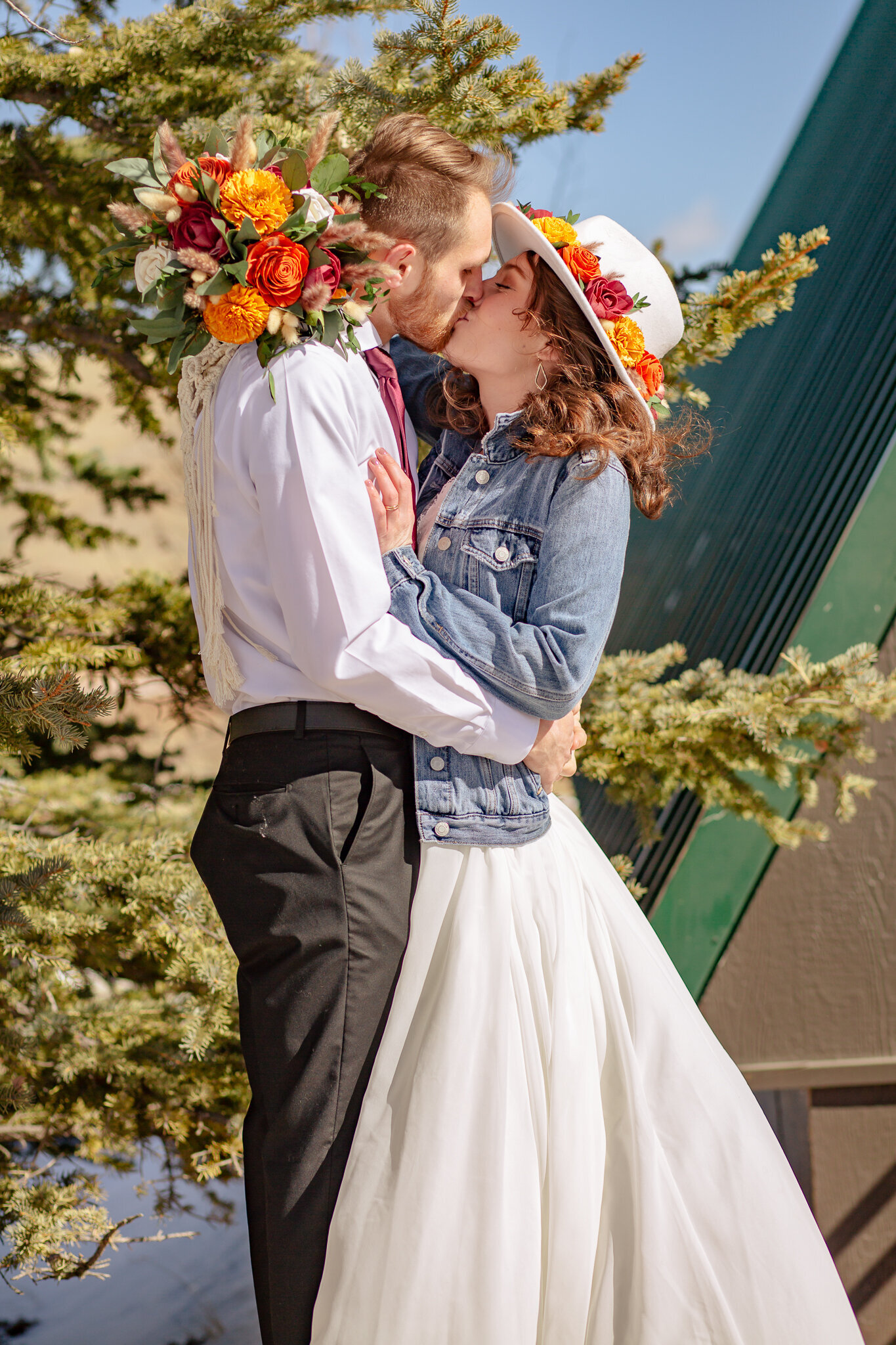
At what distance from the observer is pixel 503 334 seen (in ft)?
5.85

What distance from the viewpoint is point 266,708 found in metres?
1.51

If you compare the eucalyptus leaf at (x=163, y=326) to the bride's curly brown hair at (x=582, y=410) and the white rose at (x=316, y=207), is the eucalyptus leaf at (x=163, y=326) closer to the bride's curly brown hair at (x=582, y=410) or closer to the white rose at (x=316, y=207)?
the white rose at (x=316, y=207)

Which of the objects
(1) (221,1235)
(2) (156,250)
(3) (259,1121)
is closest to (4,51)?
(2) (156,250)

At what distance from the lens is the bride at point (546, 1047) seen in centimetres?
138

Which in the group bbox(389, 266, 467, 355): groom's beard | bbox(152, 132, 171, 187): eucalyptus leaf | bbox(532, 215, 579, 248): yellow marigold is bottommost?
bbox(152, 132, 171, 187): eucalyptus leaf

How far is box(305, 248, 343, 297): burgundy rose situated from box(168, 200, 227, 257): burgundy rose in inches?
4.7

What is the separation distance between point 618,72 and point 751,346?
234cm

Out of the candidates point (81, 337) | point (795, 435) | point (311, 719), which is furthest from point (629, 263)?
point (795, 435)

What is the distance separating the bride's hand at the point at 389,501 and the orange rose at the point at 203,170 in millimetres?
433

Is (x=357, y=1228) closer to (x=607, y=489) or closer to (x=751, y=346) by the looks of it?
(x=607, y=489)

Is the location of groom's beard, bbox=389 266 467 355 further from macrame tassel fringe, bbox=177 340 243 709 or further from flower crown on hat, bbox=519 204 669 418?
macrame tassel fringe, bbox=177 340 243 709

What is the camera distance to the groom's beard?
1.84 m

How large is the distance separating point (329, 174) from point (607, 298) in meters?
0.48

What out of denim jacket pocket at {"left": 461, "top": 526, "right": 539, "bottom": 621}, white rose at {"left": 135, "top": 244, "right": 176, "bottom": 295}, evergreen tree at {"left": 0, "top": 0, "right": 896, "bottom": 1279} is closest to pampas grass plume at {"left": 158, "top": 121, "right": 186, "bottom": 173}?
white rose at {"left": 135, "top": 244, "right": 176, "bottom": 295}
